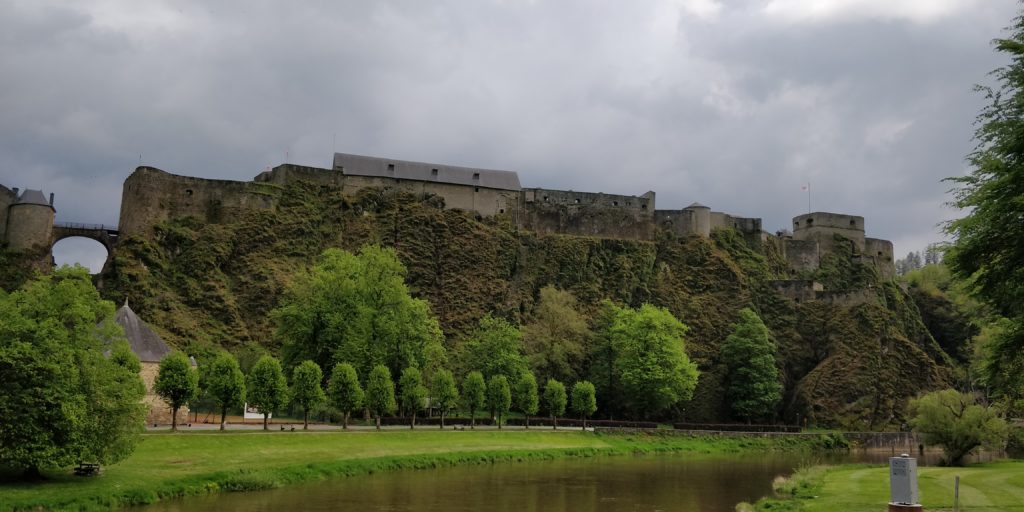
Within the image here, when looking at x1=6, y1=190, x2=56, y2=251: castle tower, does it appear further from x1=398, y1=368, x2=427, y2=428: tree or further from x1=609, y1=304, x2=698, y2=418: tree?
x1=609, y1=304, x2=698, y2=418: tree

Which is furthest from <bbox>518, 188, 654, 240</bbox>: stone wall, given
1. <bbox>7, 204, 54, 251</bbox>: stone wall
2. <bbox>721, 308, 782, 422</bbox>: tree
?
<bbox>7, 204, 54, 251</bbox>: stone wall

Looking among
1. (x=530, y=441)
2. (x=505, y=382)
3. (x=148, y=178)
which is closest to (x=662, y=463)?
(x=530, y=441)

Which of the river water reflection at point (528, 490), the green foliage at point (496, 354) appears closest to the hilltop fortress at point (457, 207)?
the green foliage at point (496, 354)

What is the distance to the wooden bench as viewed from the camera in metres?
27.5

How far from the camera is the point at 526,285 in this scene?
272 ft

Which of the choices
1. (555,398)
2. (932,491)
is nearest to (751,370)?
(555,398)

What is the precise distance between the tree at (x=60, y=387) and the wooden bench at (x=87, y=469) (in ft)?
2.96

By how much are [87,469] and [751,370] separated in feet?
196

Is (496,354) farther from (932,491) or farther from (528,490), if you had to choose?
(932,491)

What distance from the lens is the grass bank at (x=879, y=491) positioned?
947 inches

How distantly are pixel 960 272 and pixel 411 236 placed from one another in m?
63.8

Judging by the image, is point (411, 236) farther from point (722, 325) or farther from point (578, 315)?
point (722, 325)

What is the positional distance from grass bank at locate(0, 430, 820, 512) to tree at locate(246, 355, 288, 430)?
324cm

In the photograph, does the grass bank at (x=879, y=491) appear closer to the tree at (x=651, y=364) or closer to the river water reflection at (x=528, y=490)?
the river water reflection at (x=528, y=490)
